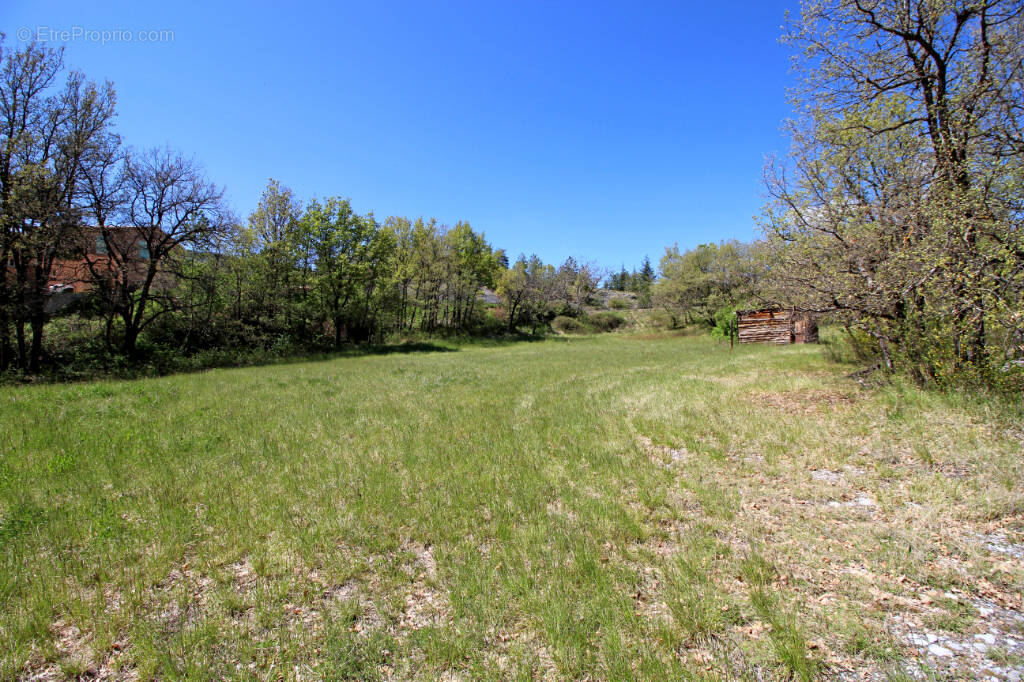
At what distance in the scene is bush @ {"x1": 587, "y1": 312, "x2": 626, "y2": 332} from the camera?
2240 inches

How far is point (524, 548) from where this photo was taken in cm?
400

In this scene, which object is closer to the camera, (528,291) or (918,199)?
(918,199)

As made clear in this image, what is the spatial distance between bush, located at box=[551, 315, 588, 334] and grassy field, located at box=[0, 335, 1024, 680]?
4755 cm

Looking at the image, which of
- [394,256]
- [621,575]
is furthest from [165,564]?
[394,256]

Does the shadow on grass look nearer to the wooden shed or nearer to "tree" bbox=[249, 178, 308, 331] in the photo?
"tree" bbox=[249, 178, 308, 331]

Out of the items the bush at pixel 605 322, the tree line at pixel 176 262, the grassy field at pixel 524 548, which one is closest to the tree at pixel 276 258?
Answer: the tree line at pixel 176 262

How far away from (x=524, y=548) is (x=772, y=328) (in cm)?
2914

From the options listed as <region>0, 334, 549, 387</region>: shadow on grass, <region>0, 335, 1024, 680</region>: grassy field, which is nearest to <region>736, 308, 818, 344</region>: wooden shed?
<region>0, 335, 1024, 680</region>: grassy field

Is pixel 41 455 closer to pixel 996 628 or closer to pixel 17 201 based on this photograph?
pixel 996 628

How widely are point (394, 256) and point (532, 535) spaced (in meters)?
36.2

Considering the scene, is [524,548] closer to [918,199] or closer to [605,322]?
[918,199]

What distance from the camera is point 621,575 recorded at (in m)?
3.57

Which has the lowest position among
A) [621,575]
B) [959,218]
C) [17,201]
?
[621,575]

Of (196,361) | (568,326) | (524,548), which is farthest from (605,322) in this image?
(524,548)
